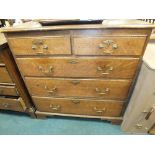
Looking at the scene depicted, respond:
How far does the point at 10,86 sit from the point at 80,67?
26.4 inches

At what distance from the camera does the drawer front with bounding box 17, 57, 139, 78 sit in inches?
37.3

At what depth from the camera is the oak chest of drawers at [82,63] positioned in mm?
847

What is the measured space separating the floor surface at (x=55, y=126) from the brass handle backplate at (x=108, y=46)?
31.1 inches

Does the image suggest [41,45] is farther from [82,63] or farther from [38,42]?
[82,63]

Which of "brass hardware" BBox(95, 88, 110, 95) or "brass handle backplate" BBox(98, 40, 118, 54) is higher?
"brass handle backplate" BBox(98, 40, 118, 54)

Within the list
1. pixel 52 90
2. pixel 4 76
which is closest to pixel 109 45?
pixel 52 90

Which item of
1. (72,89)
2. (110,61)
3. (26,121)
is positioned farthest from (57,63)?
(26,121)

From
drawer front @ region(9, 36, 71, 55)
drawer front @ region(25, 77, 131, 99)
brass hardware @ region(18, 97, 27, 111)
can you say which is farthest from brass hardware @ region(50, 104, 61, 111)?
drawer front @ region(9, 36, 71, 55)

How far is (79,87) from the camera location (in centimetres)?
112

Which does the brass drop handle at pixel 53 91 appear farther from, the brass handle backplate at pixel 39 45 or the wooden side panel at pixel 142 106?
the wooden side panel at pixel 142 106

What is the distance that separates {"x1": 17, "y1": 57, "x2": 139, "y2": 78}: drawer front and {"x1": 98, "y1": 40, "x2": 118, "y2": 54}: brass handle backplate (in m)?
0.06

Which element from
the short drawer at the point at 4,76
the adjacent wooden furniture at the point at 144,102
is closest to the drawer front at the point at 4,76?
the short drawer at the point at 4,76

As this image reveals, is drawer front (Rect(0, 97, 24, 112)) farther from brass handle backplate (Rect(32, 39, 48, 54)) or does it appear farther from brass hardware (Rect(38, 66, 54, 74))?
brass handle backplate (Rect(32, 39, 48, 54))
